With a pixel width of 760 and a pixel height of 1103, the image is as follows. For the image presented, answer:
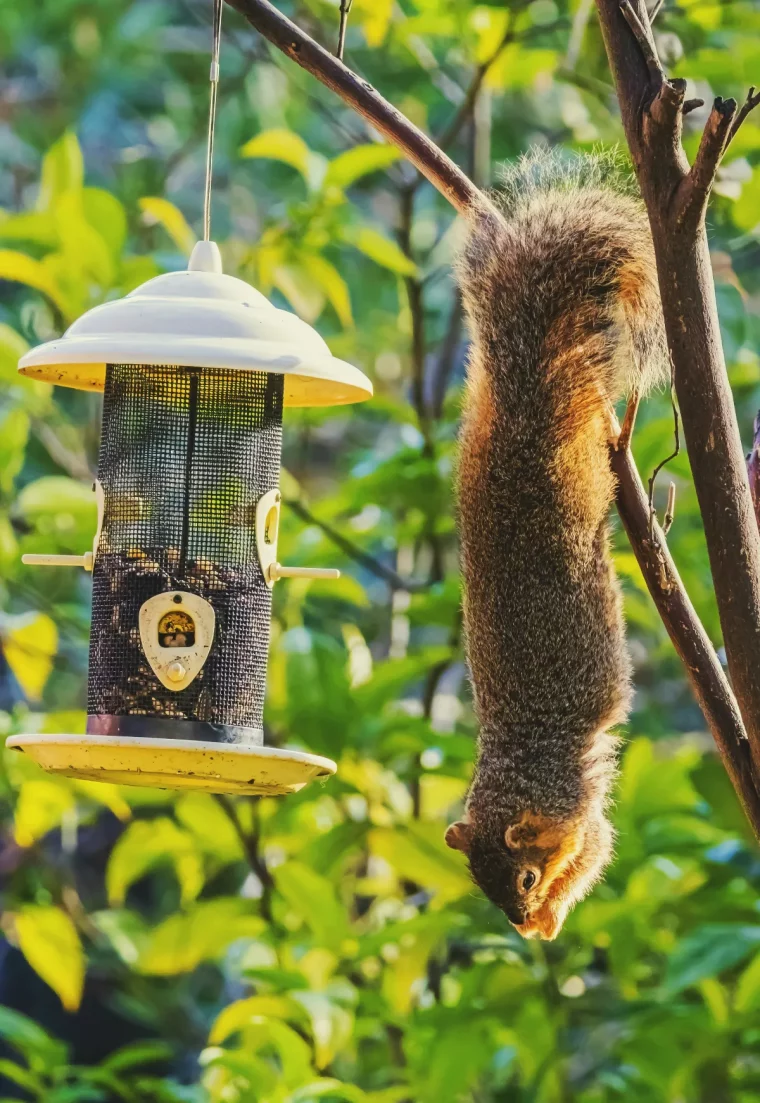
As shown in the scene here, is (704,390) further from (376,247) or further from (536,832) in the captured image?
(376,247)

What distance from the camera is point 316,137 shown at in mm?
5000

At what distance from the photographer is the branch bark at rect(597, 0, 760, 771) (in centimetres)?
153

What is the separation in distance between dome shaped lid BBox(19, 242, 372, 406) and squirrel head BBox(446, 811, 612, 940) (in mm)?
698

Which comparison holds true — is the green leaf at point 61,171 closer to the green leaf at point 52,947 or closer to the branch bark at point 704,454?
the green leaf at point 52,947

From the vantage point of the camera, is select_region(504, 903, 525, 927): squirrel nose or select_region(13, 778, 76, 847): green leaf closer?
select_region(504, 903, 525, 927): squirrel nose

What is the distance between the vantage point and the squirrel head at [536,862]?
2211 millimetres

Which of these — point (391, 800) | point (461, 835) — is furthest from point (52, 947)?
point (461, 835)

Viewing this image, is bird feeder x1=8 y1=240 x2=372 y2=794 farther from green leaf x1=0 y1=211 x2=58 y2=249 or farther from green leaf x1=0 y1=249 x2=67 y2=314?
green leaf x1=0 y1=211 x2=58 y2=249

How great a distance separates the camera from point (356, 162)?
2818mm

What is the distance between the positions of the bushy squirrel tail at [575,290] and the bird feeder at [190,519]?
0.68ft

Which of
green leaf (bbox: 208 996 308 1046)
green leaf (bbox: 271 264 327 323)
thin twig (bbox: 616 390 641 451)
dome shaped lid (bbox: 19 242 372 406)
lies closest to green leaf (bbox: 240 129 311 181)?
green leaf (bbox: 271 264 327 323)

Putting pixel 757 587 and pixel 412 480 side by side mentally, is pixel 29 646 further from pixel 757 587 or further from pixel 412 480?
pixel 757 587

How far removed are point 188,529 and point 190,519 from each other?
1 cm

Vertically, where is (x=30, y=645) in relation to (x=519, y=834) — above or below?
above
